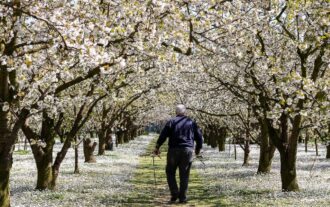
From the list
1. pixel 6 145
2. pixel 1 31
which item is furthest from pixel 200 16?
pixel 6 145

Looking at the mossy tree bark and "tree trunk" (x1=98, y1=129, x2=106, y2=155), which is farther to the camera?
"tree trunk" (x1=98, y1=129, x2=106, y2=155)

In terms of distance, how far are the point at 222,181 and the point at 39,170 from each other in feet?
30.3

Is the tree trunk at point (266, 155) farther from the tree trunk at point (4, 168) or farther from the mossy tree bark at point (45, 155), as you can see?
the tree trunk at point (4, 168)

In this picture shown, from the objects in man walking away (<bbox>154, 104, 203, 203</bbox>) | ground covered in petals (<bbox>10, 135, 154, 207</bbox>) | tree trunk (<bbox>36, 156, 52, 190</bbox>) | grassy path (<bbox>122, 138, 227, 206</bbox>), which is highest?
man walking away (<bbox>154, 104, 203, 203</bbox>)

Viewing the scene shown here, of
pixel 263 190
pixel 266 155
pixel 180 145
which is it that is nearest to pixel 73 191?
pixel 180 145

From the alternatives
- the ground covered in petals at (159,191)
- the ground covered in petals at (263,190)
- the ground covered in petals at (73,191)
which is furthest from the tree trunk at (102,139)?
the ground covered in petals at (263,190)

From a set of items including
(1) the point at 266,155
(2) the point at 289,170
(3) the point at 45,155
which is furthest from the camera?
(1) the point at 266,155

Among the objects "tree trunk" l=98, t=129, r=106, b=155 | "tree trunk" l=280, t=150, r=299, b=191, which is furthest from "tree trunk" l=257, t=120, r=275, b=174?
"tree trunk" l=98, t=129, r=106, b=155

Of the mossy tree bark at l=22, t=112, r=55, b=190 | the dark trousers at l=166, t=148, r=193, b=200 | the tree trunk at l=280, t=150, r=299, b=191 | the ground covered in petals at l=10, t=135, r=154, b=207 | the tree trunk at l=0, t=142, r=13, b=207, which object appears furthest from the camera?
the mossy tree bark at l=22, t=112, r=55, b=190

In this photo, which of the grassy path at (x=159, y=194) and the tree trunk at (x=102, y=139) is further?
the tree trunk at (x=102, y=139)

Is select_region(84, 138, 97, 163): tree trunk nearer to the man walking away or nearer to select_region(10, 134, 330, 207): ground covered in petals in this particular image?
select_region(10, 134, 330, 207): ground covered in petals

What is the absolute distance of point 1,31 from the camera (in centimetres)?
1172

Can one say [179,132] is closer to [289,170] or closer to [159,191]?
[159,191]

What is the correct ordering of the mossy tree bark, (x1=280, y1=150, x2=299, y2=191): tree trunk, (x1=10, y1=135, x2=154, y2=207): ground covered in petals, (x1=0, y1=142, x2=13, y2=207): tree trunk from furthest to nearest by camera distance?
the mossy tree bark, (x1=280, y1=150, x2=299, y2=191): tree trunk, (x1=10, y1=135, x2=154, y2=207): ground covered in petals, (x1=0, y1=142, x2=13, y2=207): tree trunk
